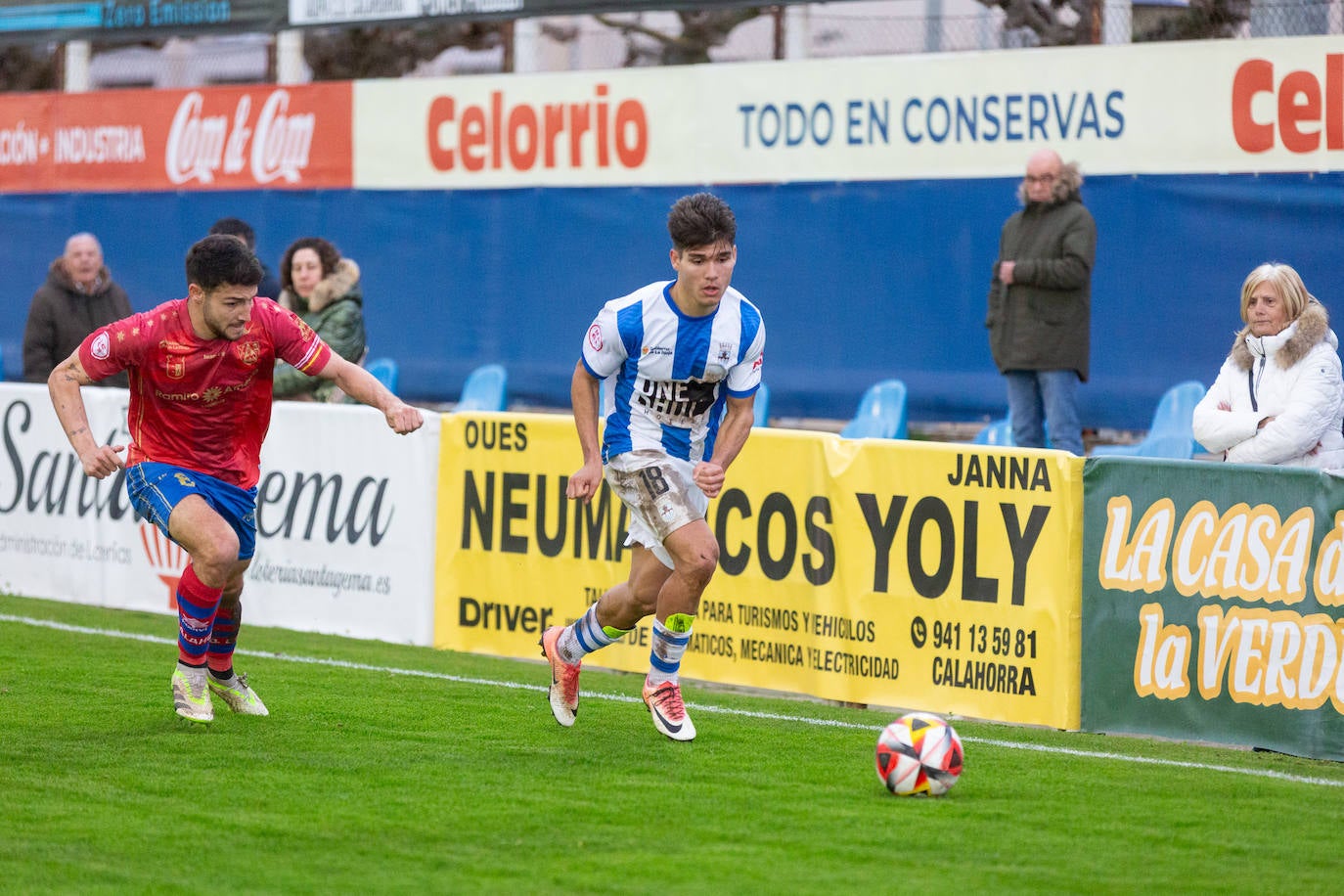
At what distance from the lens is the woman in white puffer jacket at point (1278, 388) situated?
8.67 metres

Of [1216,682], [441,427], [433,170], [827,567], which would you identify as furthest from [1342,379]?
[433,170]

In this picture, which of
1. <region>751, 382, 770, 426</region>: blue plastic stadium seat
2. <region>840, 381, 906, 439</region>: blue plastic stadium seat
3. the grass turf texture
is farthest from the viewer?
<region>840, 381, 906, 439</region>: blue plastic stadium seat

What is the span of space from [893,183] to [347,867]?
10397mm

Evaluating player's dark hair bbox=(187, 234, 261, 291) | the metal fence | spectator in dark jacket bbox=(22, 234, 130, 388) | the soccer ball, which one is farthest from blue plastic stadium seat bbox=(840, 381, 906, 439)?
the soccer ball

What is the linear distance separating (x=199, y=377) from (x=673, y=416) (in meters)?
2.00

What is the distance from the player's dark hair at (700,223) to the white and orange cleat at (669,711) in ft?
6.18

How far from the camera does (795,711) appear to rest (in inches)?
359

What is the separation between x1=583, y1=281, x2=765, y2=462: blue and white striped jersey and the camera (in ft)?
25.4

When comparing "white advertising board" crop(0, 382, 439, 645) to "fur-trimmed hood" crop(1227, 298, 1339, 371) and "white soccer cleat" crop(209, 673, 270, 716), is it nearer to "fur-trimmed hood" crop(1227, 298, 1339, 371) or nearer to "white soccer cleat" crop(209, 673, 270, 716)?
"white soccer cleat" crop(209, 673, 270, 716)

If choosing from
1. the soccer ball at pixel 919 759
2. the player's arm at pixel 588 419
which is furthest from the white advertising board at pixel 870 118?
the soccer ball at pixel 919 759

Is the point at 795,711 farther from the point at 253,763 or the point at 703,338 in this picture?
the point at 253,763

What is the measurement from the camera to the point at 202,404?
797 cm

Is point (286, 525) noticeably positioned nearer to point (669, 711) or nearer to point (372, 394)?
point (372, 394)

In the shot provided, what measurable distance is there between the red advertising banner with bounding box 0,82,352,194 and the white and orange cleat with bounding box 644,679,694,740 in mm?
11780
